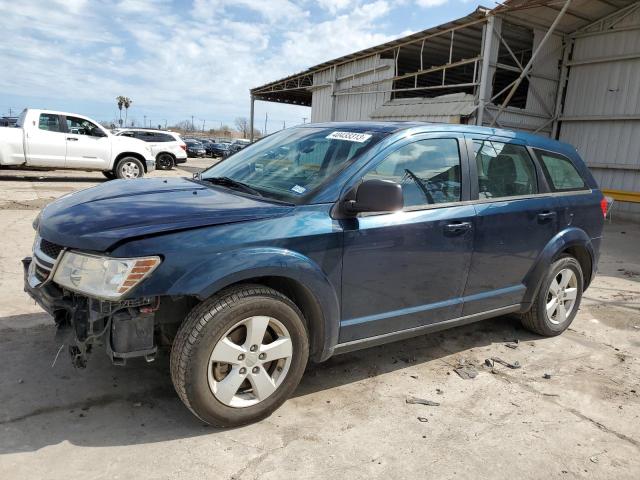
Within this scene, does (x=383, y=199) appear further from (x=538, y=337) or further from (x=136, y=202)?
(x=538, y=337)

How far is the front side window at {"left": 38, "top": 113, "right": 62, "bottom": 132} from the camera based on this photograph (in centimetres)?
1259

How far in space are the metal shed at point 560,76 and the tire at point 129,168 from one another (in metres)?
8.37

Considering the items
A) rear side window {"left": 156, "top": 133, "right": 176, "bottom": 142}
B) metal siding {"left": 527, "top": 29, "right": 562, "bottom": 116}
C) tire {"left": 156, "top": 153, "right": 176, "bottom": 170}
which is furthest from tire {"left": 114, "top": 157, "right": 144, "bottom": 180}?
metal siding {"left": 527, "top": 29, "right": 562, "bottom": 116}

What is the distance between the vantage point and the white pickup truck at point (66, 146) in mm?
12430

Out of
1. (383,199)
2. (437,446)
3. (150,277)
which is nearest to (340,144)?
(383,199)

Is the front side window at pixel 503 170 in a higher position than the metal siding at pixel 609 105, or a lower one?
lower

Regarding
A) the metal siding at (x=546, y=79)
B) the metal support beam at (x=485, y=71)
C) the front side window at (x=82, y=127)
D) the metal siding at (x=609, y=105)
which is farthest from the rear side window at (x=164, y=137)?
the metal siding at (x=609, y=105)

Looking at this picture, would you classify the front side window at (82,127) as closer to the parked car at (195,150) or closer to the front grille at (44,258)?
the front grille at (44,258)

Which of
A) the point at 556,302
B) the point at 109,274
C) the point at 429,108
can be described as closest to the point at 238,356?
the point at 109,274

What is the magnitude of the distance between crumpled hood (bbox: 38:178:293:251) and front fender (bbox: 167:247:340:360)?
23 cm

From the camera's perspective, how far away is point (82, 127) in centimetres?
1327

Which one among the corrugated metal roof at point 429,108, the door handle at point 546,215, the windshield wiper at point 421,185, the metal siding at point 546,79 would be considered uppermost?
the metal siding at point 546,79

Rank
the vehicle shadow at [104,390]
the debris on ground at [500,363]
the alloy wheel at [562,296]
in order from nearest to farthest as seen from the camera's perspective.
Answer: the vehicle shadow at [104,390], the debris on ground at [500,363], the alloy wheel at [562,296]

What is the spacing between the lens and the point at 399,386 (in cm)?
352
